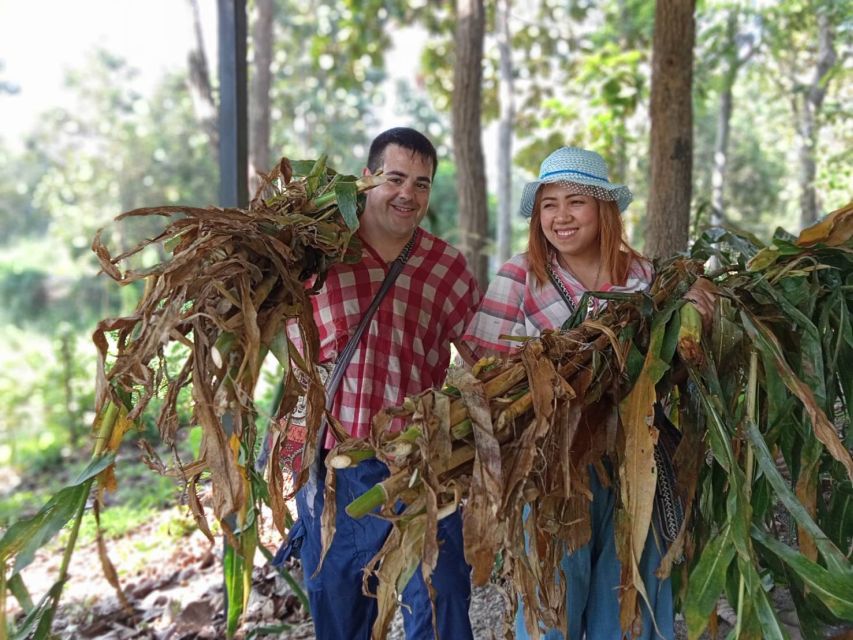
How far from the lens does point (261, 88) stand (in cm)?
808

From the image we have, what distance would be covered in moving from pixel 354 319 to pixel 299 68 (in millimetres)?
21815

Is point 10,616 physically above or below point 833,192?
below

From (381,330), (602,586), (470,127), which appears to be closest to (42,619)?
(381,330)

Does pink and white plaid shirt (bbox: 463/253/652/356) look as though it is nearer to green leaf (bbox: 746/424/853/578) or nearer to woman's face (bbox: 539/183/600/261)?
woman's face (bbox: 539/183/600/261)

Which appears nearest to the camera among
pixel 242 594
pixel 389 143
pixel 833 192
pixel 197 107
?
pixel 242 594

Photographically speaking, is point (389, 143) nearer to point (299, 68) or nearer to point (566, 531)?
point (566, 531)

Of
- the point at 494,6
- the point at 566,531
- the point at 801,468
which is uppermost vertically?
the point at 494,6

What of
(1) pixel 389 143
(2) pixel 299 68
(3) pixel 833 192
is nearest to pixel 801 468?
(1) pixel 389 143

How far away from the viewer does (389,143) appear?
6.81ft

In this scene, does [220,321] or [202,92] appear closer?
[220,321]

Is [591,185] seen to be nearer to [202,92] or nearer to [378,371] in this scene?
[378,371]

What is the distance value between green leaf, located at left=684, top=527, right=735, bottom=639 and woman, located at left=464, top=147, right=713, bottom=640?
25 centimetres

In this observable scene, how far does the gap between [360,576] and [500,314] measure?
32.8 inches

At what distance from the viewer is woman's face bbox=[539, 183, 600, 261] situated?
6.46 ft
